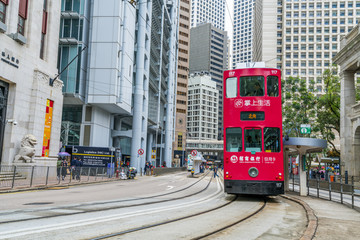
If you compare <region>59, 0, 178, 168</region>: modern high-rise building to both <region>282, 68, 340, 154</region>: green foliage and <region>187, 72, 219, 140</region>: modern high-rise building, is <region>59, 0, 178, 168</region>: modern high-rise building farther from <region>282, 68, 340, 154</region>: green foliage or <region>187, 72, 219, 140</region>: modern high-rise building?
<region>187, 72, 219, 140</region>: modern high-rise building

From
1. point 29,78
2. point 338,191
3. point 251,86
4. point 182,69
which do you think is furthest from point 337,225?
point 182,69

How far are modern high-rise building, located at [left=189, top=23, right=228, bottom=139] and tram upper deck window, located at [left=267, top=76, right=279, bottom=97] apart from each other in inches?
6534

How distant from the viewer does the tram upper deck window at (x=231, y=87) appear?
14.8 m

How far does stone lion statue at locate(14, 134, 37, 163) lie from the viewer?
23.8m

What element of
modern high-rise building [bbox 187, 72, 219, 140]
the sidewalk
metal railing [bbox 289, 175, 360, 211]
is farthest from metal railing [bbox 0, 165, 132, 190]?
modern high-rise building [bbox 187, 72, 219, 140]

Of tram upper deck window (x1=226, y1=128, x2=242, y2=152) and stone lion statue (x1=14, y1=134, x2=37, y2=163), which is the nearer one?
tram upper deck window (x1=226, y1=128, x2=242, y2=152)

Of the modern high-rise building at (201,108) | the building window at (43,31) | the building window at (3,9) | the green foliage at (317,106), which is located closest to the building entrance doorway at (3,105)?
the building window at (3,9)

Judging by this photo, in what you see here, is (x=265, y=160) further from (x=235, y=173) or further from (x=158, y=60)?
(x=158, y=60)

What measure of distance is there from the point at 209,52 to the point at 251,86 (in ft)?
570

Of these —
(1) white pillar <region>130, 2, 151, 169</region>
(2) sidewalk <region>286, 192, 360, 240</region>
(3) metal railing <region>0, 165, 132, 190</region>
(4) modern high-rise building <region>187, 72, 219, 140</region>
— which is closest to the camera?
(2) sidewalk <region>286, 192, 360, 240</region>

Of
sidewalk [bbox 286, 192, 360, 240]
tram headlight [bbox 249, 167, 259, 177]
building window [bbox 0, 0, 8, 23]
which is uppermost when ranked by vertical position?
building window [bbox 0, 0, 8, 23]

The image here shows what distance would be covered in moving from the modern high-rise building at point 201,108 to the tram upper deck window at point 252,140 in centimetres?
14168

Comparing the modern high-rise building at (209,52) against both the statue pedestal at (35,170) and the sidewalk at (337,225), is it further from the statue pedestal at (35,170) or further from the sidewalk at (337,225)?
the sidewalk at (337,225)

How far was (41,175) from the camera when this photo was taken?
19.7 meters
